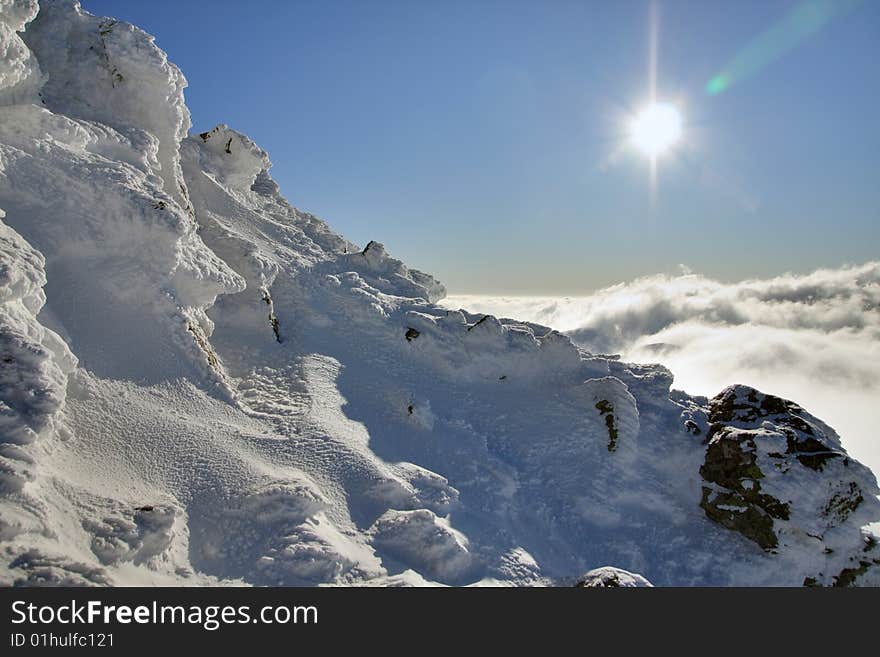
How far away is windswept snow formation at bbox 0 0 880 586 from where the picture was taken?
14070 mm

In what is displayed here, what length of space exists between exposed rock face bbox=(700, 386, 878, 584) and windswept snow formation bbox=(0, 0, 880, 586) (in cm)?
11

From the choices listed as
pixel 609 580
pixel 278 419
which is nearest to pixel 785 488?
pixel 609 580

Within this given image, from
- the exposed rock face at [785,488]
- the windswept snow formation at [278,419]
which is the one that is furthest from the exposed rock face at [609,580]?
the exposed rock face at [785,488]

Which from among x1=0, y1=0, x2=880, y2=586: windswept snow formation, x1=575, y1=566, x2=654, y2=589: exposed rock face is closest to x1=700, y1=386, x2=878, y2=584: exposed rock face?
x1=0, y1=0, x2=880, y2=586: windswept snow formation

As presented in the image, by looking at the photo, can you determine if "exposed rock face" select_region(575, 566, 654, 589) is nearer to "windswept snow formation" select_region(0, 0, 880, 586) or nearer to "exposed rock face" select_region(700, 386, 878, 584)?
"windswept snow formation" select_region(0, 0, 880, 586)

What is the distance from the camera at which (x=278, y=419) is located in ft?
68.5

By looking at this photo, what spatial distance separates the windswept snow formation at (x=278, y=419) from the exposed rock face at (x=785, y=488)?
11 cm

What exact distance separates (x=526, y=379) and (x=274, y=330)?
51.9 feet

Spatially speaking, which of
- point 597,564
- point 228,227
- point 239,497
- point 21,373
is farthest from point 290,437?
point 228,227

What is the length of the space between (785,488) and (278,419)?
2603 centimetres

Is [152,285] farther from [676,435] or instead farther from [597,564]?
[676,435]

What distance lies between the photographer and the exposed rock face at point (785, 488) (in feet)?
82.2

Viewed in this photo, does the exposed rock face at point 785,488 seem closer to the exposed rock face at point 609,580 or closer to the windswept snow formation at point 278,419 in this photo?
the windswept snow formation at point 278,419
